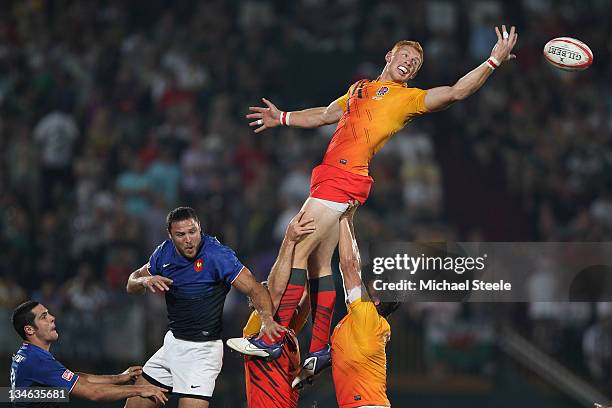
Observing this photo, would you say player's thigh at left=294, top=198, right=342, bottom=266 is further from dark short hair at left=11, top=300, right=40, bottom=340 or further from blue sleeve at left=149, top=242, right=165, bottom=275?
dark short hair at left=11, top=300, right=40, bottom=340

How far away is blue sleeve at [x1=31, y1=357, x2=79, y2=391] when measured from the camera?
691 cm

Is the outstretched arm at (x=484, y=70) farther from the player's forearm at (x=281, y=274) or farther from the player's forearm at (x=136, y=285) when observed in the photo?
the player's forearm at (x=136, y=285)

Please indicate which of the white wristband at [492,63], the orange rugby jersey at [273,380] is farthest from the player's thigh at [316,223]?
the white wristband at [492,63]

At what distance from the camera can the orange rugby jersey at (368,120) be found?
24.4 ft

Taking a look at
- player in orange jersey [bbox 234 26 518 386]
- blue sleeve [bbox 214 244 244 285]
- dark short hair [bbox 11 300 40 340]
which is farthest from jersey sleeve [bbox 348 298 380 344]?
dark short hair [bbox 11 300 40 340]

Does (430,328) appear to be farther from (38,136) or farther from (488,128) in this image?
(38,136)

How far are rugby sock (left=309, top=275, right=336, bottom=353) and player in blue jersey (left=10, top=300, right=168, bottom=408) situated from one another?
118 centimetres

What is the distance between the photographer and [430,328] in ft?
36.9

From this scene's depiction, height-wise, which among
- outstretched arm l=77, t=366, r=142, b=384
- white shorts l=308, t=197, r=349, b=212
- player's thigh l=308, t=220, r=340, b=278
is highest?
white shorts l=308, t=197, r=349, b=212

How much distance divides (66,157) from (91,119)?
696 millimetres

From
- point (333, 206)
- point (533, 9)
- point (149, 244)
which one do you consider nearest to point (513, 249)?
point (333, 206)

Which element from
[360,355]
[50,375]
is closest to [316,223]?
[360,355]

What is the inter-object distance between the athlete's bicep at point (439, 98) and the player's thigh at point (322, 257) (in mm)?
1104

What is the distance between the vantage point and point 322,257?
25.4 feet
